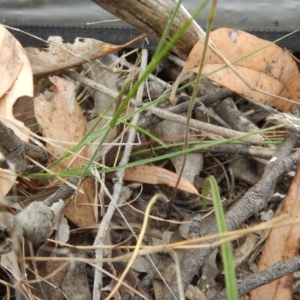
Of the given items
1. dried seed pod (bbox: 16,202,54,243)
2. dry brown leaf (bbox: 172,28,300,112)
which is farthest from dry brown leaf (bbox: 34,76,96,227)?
dried seed pod (bbox: 16,202,54,243)

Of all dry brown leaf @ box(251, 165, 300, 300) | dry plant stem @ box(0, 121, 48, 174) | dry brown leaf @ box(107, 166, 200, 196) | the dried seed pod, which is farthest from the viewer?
dry brown leaf @ box(107, 166, 200, 196)

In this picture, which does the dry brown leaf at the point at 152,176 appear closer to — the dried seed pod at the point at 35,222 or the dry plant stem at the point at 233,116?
the dry plant stem at the point at 233,116

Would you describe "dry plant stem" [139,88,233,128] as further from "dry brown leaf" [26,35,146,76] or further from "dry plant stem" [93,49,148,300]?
"dry brown leaf" [26,35,146,76]

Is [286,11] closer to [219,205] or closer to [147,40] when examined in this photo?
[147,40]

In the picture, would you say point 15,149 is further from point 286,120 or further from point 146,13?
point 286,120

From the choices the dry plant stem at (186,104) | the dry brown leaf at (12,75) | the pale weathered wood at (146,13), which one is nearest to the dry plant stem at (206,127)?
the dry plant stem at (186,104)

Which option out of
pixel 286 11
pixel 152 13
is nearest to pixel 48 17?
pixel 152 13

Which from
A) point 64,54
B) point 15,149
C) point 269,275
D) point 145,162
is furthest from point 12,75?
point 269,275
